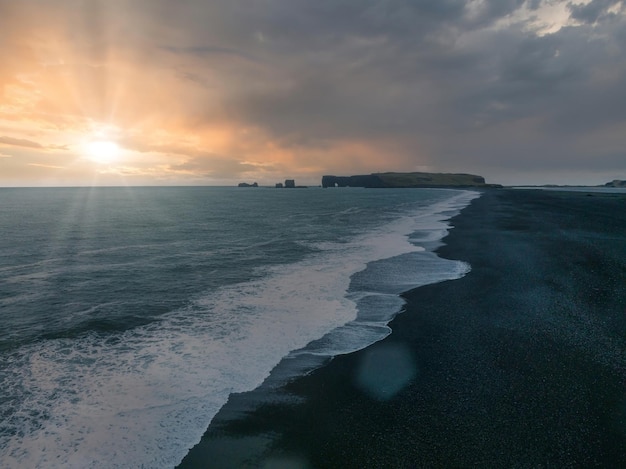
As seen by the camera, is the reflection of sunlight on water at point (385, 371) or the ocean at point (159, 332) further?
the reflection of sunlight on water at point (385, 371)

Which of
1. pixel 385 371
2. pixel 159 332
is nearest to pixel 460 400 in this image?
pixel 385 371

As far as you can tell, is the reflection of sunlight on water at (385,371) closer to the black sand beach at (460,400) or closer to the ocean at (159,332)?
the black sand beach at (460,400)

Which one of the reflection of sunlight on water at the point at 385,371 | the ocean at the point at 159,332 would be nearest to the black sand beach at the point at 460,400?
the reflection of sunlight on water at the point at 385,371

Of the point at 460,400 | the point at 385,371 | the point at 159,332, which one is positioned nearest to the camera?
the point at 460,400

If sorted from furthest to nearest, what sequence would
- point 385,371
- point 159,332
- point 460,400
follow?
point 159,332 → point 385,371 → point 460,400

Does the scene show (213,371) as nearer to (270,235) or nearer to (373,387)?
(373,387)

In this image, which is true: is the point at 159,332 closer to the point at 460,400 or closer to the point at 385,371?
the point at 385,371
